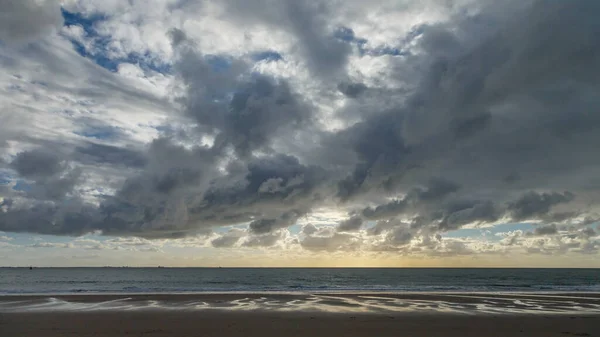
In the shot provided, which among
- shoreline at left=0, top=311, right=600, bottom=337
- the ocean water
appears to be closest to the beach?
shoreline at left=0, top=311, right=600, bottom=337

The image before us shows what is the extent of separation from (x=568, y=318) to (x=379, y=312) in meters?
13.0

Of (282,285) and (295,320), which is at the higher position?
(295,320)

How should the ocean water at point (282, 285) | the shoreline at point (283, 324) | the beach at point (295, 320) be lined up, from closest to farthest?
1. the shoreline at point (283, 324)
2. the beach at point (295, 320)
3. the ocean water at point (282, 285)

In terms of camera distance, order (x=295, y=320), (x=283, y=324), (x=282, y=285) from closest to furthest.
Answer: (x=283, y=324) → (x=295, y=320) → (x=282, y=285)

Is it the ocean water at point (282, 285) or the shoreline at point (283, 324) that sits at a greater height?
the shoreline at point (283, 324)

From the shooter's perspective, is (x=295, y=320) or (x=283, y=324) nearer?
(x=283, y=324)

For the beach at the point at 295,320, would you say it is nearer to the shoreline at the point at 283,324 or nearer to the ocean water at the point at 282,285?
the shoreline at the point at 283,324

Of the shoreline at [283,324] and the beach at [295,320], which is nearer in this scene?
the shoreline at [283,324]

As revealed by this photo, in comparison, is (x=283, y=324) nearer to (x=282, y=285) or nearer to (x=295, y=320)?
(x=295, y=320)

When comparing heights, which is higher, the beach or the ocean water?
the beach

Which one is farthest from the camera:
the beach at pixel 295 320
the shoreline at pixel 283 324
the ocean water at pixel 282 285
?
the ocean water at pixel 282 285

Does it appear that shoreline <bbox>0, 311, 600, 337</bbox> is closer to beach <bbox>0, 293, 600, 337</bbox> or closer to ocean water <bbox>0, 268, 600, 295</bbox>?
beach <bbox>0, 293, 600, 337</bbox>

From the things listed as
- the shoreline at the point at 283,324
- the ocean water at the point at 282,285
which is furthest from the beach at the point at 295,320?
the ocean water at the point at 282,285

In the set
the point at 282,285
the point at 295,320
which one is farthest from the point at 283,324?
the point at 282,285
